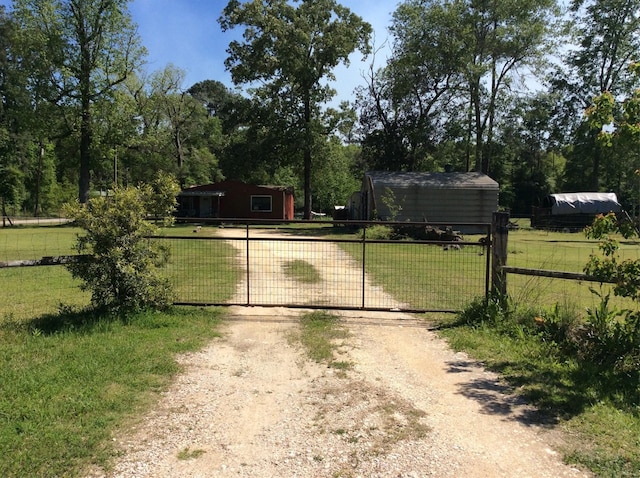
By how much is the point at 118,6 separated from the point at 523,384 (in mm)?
40928

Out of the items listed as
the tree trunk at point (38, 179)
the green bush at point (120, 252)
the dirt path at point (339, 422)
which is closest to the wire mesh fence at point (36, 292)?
the green bush at point (120, 252)

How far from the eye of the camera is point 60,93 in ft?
118

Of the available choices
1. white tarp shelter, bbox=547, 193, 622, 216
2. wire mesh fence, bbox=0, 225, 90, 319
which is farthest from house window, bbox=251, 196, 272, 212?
wire mesh fence, bbox=0, 225, 90, 319

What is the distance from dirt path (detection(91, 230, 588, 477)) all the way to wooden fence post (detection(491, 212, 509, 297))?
64.9 inches

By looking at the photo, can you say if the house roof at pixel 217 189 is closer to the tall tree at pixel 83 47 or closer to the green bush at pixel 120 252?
the tall tree at pixel 83 47

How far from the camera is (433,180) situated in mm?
27844

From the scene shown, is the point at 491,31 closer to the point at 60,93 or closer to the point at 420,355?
the point at 60,93

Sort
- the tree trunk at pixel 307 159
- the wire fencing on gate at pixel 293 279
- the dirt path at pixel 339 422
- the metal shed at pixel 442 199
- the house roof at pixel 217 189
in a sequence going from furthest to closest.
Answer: the house roof at pixel 217 189
the tree trunk at pixel 307 159
the metal shed at pixel 442 199
the wire fencing on gate at pixel 293 279
the dirt path at pixel 339 422

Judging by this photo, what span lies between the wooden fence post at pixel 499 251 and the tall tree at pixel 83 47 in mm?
35670

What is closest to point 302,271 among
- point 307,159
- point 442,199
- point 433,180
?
point 442,199

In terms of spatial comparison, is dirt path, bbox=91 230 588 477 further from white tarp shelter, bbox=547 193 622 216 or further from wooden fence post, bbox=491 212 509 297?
white tarp shelter, bbox=547 193 622 216

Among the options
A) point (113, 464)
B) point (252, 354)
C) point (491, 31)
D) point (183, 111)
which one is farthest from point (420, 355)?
point (183, 111)

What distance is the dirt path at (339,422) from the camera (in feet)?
10.4

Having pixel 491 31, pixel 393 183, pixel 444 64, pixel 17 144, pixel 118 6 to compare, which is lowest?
pixel 393 183
